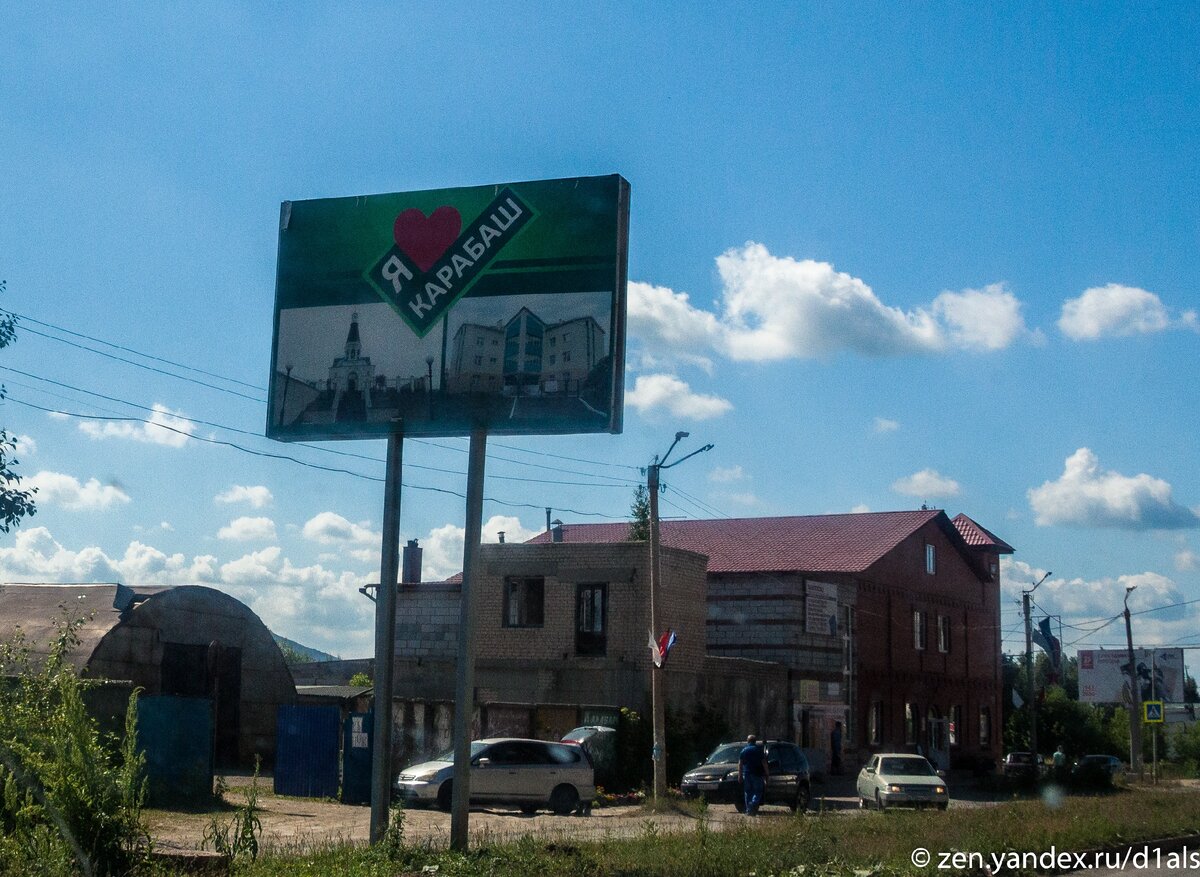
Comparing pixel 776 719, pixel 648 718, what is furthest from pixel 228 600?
pixel 776 719

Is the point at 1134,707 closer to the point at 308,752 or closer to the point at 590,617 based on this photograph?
the point at 590,617

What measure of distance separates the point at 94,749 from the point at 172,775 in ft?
37.0

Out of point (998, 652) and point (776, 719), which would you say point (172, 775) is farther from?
point (998, 652)

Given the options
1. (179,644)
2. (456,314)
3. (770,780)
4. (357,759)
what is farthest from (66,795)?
(179,644)

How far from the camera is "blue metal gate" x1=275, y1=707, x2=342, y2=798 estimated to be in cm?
2633

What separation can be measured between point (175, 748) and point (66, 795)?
38.3 feet

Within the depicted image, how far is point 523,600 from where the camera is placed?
123 feet

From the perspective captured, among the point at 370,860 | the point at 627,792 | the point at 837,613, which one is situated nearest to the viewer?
the point at 370,860

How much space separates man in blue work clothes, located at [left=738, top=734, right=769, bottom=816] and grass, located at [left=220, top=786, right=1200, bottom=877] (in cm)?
540

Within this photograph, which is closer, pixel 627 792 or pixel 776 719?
pixel 627 792

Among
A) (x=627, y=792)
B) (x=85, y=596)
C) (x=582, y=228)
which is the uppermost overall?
(x=582, y=228)

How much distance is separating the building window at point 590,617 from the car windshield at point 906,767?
9.75m

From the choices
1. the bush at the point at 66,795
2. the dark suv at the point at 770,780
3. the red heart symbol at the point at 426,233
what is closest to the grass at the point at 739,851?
the bush at the point at 66,795

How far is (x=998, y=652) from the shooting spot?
197 feet
